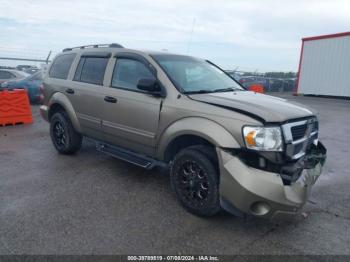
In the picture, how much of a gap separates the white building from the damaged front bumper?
63.8 ft

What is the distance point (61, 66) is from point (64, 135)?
4.27ft

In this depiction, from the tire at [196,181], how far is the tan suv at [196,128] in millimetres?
11

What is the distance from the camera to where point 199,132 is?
330 cm

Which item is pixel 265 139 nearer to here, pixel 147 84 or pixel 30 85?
pixel 147 84

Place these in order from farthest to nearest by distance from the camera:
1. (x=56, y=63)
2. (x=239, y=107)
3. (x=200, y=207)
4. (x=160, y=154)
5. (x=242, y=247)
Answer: (x=56, y=63) → (x=160, y=154) → (x=200, y=207) → (x=239, y=107) → (x=242, y=247)

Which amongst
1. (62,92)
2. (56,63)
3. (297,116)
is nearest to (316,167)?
(297,116)

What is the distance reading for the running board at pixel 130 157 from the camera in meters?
3.96

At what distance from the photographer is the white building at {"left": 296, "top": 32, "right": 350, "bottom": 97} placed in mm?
19422

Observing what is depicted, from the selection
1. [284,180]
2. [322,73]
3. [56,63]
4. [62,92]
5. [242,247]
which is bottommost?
[242,247]

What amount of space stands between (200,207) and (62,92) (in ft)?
11.0

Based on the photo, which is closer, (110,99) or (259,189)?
(259,189)

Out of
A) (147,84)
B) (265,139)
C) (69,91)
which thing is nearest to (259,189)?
(265,139)

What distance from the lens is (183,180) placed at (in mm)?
3547

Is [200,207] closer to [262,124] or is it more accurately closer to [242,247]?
[242,247]
